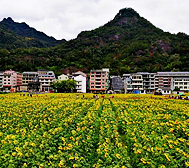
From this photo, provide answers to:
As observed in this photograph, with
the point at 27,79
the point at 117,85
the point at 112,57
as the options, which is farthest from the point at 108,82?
the point at 112,57

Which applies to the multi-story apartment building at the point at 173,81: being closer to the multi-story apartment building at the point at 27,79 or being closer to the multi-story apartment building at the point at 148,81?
the multi-story apartment building at the point at 148,81

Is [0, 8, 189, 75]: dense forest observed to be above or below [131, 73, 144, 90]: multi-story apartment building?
above

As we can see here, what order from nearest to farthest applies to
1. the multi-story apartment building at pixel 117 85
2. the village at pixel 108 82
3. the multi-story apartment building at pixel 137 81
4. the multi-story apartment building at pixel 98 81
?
the multi-story apartment building at pixel 98 81 < the village at pixel 108 82 < the multi-story apartment building at pixel 137 81 < the multi-story apartment building at pixel 117 85

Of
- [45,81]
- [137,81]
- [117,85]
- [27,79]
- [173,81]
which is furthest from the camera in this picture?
[27,79]

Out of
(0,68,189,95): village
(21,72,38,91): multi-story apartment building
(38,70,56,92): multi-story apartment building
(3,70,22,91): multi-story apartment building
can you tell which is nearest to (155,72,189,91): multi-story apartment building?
(0,68,189,95): village

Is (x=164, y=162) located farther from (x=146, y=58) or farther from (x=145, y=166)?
(x=146, y=58)

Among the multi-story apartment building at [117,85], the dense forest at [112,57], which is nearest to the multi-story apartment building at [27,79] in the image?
the dense forest at [112,57]

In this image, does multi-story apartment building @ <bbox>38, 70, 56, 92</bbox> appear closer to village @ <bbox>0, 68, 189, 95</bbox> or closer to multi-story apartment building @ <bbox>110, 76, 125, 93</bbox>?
village @ <bbox>0, 68, 189, 95</bbox>

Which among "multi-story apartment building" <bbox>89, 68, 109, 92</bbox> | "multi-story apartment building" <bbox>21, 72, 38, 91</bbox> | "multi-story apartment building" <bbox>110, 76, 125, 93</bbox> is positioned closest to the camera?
"multi-story apartment building" <bbox>89, 68, 109, 92</bbox>

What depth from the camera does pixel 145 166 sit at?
7.86 m

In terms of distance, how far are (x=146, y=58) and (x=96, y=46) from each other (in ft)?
213

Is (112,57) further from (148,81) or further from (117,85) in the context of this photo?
(117,85)

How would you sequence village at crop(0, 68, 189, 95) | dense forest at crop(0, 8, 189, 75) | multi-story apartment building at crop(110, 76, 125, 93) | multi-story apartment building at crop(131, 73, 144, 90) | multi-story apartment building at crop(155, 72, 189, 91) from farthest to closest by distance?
dense forest at crop(0, 8, 189, 75) → multi-story apartment building at crop(110, 76, 125, 93) → multi-story apartment building at crop(155, 72, 189, 91) → multi-story apartment building at crop(131, 73, 144, 90) → village at crop(0, 68, 189, 95)

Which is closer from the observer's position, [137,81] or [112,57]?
[137,81]
